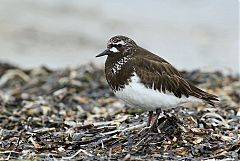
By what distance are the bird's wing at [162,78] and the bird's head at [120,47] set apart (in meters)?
0.16

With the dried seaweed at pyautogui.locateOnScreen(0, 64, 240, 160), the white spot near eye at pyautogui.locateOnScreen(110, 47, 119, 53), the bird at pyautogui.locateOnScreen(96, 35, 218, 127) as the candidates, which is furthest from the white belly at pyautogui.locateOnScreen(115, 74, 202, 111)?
the white spot near eye at pyautogui.locateOnScreen(110, 47, 119, 53)

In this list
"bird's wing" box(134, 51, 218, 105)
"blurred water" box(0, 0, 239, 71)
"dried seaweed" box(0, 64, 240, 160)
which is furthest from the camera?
"blurred water" box(0, 0, 239, 71)

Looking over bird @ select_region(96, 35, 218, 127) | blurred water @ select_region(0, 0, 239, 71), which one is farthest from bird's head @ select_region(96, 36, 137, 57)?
blurred water @ select_region(0, 0, 239, 71)

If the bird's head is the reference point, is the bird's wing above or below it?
below

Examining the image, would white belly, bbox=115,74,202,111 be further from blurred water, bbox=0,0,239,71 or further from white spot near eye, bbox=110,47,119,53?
blurred water, bbox=0,0,239,71

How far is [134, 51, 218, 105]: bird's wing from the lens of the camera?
5.39 meters

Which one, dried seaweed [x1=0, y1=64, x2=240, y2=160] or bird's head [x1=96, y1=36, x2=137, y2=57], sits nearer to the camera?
dried seaweed [x1=0, y1=64, x2=240, y2=160]

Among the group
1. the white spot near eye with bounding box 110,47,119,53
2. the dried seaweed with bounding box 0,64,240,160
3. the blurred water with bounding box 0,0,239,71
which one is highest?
the blurred water with bounding box 0,0,239,71

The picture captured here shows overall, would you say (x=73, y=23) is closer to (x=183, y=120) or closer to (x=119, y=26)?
(x=119, y=26)

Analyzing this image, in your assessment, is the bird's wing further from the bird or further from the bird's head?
the bird's head

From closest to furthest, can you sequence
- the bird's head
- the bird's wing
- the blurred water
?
1. the bird's wing
2. the bird's head
3. the blurred water

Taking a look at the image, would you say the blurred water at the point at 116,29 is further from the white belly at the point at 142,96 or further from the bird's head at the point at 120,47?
the white belly at the point at 142,96

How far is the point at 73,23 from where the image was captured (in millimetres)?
14234

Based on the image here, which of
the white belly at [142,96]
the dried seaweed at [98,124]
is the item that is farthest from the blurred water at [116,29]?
the white belly at [142,96]
